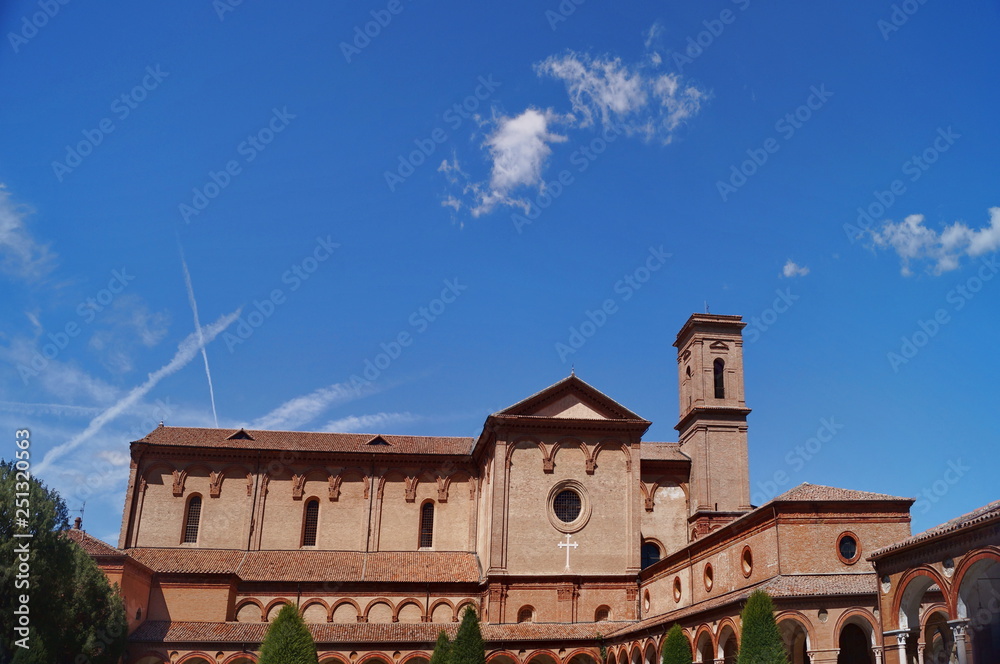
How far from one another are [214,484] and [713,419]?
25.9m

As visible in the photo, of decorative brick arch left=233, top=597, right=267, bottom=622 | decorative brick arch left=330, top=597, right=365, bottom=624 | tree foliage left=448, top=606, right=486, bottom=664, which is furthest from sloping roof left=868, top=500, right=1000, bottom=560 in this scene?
decorative brick arch left=233, top=597, right=267, bottom=622

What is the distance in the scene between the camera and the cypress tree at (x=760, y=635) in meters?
23.3

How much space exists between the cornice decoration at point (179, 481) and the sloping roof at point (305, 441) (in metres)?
1.46

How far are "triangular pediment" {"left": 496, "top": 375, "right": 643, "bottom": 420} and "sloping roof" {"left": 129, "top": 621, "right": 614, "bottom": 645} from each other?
9581 millimetres

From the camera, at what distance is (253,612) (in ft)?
131

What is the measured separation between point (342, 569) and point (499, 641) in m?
9.29

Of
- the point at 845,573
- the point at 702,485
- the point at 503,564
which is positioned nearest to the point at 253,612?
the point at 503,564

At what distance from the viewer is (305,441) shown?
45.9 metres

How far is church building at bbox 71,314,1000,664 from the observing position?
98.3 ft

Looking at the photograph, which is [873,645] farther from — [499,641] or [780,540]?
[499,641]

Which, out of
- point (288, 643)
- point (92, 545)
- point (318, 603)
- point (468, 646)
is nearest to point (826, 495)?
point (468, 646)

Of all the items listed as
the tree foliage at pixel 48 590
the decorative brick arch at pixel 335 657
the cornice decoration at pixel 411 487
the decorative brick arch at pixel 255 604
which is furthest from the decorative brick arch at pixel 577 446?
the tree foliage at pixel 48 590

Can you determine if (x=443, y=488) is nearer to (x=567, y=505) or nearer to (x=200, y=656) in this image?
(x=567, y=505)

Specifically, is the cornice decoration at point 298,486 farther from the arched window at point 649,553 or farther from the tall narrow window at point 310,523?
the arched window at point 649,553
